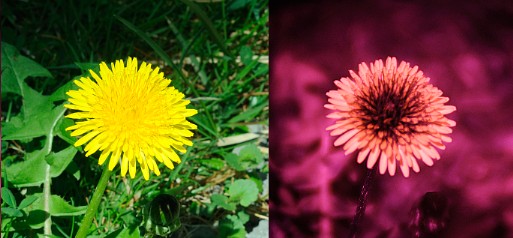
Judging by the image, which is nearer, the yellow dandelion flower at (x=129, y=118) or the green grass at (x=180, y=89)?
the yellow dandelion flower at (x=129, y=118)

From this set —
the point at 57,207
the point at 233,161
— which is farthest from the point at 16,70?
the point at 233,161

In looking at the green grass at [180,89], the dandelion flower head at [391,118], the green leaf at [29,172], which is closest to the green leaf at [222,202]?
the green grass at [180,89]

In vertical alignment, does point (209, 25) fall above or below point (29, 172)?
above

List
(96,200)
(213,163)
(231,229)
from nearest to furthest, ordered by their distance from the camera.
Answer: (96,200)
(231,229)
(213,163)

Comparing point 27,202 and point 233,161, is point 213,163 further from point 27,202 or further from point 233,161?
point 27,202

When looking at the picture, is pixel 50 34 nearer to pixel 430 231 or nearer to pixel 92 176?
pixel 92 176

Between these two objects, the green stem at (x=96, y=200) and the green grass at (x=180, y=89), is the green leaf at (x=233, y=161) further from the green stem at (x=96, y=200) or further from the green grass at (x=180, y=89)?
the green stem at (x=96, y=200)

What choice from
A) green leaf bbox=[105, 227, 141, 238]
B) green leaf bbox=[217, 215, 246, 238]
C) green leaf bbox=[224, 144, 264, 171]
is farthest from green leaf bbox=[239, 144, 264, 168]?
green leaf bbox=[105, 227, 141, 238]

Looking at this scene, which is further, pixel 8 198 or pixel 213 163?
pixel 213 163
